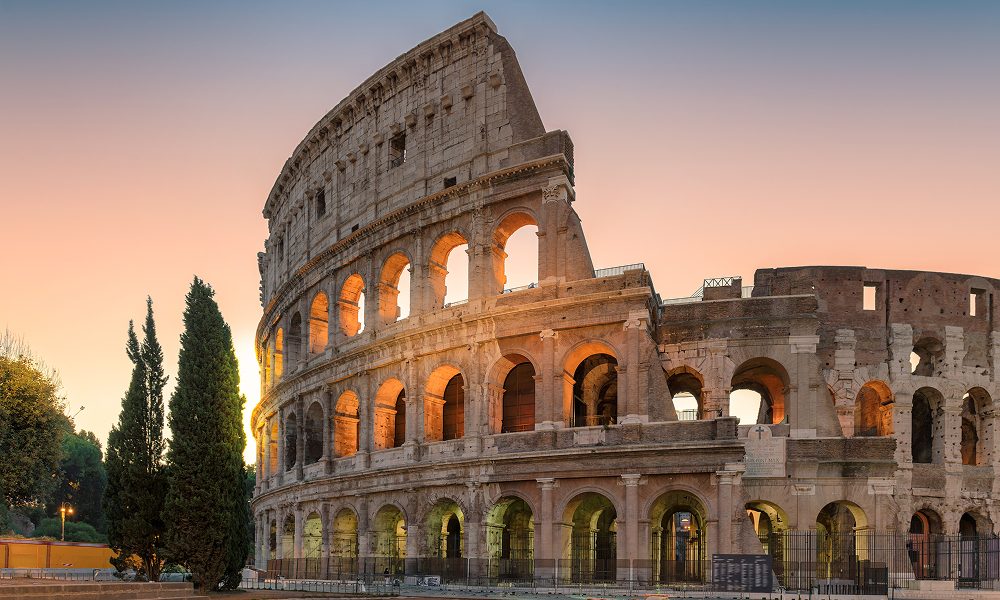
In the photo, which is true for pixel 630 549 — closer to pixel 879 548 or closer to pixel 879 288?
pixel 879 548

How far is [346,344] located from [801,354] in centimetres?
1494

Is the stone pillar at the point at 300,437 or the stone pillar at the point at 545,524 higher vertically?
the stone pillar at the point at 300,437

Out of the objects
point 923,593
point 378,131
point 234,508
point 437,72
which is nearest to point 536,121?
point 437,72

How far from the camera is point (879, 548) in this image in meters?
24.9

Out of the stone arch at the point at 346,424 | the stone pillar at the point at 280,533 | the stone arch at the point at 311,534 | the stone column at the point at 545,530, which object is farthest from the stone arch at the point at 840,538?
the stone pillar at the point at 280,533

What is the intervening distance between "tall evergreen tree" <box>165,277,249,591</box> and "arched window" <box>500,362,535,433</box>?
8.76 meters

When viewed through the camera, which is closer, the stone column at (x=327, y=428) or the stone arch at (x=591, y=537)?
the stone arch at (x=591, y=537)

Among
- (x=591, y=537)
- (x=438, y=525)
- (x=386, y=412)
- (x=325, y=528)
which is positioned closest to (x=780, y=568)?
(x=591, y=537)

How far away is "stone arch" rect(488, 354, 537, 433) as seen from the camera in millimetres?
27906

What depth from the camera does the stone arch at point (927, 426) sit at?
99.6 ft

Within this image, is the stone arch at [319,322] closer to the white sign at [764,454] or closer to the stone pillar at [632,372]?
the stone pillar at [632,372]

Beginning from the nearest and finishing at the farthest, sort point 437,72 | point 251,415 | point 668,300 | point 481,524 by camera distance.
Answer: point 481,524, point 668,300, point 437,72, point 251,415

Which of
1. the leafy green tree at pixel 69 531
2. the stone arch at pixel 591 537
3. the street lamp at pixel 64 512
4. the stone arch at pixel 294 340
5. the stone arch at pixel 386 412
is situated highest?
the stone arch at pixel 294 340

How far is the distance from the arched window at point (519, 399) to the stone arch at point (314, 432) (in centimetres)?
875
